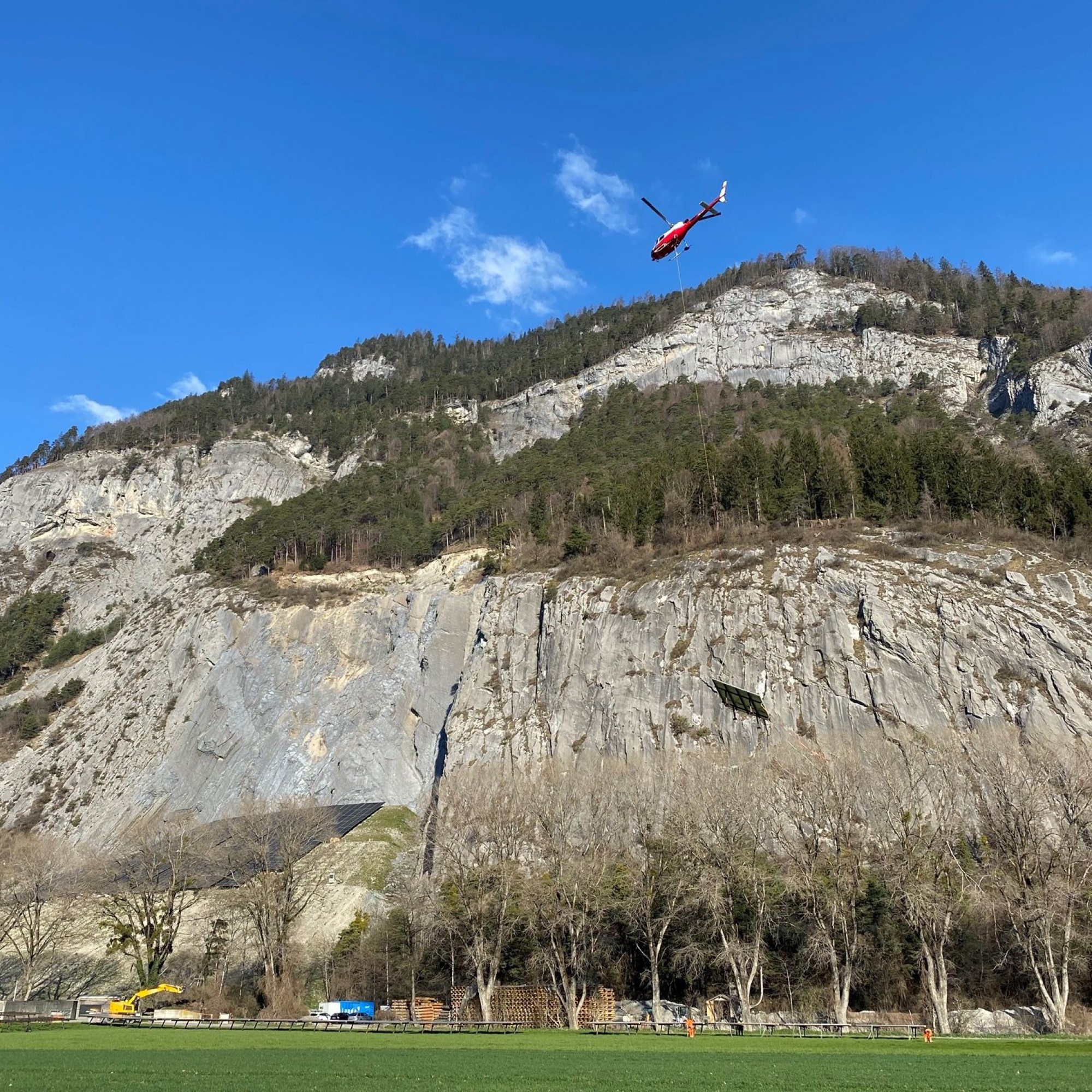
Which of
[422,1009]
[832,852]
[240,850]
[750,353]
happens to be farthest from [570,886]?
[750,353]

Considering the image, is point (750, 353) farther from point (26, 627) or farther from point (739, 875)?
point (739, 875)

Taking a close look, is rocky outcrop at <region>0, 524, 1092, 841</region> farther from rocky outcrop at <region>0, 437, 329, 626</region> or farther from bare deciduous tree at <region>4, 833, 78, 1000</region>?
rocky outcrop at <region>0, 437, 329, 626</region>

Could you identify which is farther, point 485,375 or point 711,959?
point 485,375

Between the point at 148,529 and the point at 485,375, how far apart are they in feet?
205

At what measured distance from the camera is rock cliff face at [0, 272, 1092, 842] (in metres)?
56.9

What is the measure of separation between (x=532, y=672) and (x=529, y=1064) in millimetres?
49480

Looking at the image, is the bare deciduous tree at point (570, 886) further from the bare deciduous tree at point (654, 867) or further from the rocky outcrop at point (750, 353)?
the rocky outcrop at point (750, 353)

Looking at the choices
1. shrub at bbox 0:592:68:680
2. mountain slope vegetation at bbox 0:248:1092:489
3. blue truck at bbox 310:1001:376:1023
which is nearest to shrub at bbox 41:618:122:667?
shrub at bbox 0:592:68:680

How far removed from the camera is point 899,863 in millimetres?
37719

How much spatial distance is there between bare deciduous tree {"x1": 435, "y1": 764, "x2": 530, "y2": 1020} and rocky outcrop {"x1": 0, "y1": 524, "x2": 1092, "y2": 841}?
1494 centimetres

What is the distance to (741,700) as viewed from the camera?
60.5 metres

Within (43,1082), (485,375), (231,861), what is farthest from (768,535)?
(485,375)

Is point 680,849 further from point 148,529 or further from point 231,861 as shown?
point 148,529

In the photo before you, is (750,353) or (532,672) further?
(750,353)
